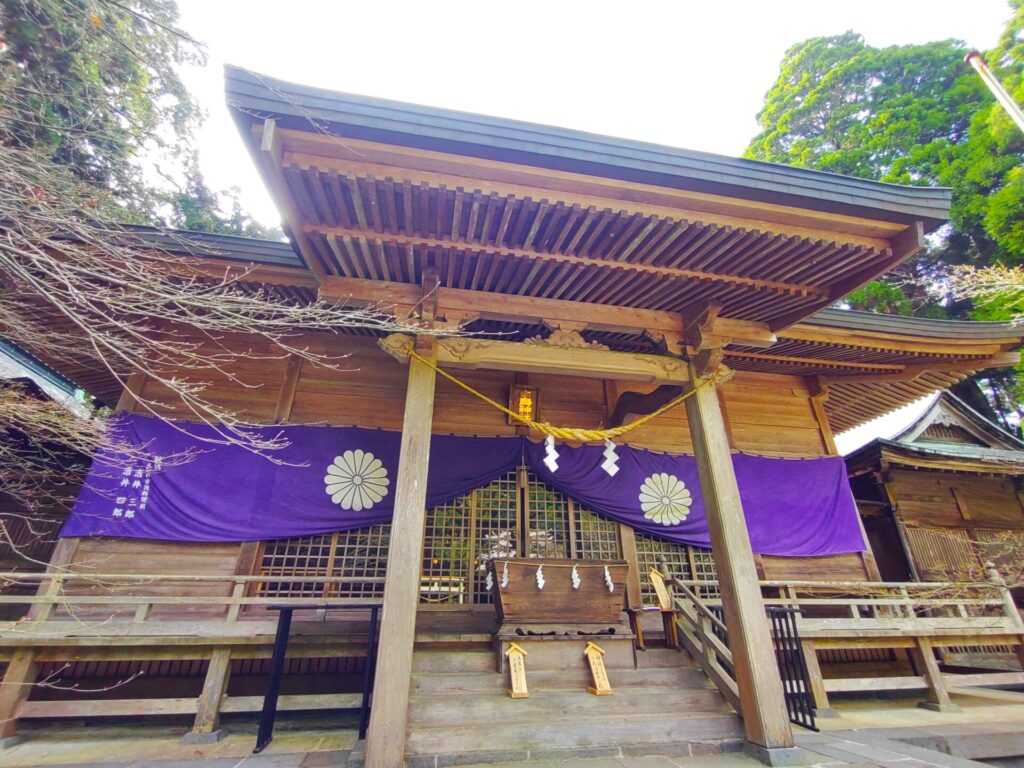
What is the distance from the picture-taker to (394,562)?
3648 millimetres

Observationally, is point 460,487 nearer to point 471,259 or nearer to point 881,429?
point 471,259

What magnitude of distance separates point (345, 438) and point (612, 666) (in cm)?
400

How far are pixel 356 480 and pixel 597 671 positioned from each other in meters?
3.48

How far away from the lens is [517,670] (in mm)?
4180

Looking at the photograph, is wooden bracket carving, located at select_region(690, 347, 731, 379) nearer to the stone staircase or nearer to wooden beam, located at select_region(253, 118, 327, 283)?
the stone staircase

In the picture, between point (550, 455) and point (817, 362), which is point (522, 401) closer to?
point (550, 455)

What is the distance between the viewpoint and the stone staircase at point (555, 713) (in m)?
3.52

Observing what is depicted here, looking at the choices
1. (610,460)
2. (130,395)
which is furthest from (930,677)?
(130,395)

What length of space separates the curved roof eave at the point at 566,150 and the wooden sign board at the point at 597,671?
4197 mm

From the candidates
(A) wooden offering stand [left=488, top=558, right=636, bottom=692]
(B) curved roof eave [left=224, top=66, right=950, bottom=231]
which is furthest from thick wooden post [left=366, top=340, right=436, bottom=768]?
(B) curved roof eave [left=224, top=66, right=950, bottom=231]

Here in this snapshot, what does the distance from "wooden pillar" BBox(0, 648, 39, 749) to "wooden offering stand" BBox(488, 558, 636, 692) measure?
427cm

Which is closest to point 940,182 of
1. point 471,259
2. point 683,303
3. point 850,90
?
point 850,90

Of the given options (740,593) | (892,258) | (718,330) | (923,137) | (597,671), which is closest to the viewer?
(740,593)

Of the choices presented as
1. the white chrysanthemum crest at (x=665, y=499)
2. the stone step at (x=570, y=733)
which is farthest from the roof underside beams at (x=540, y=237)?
the stone step at (x=570, y=733)
